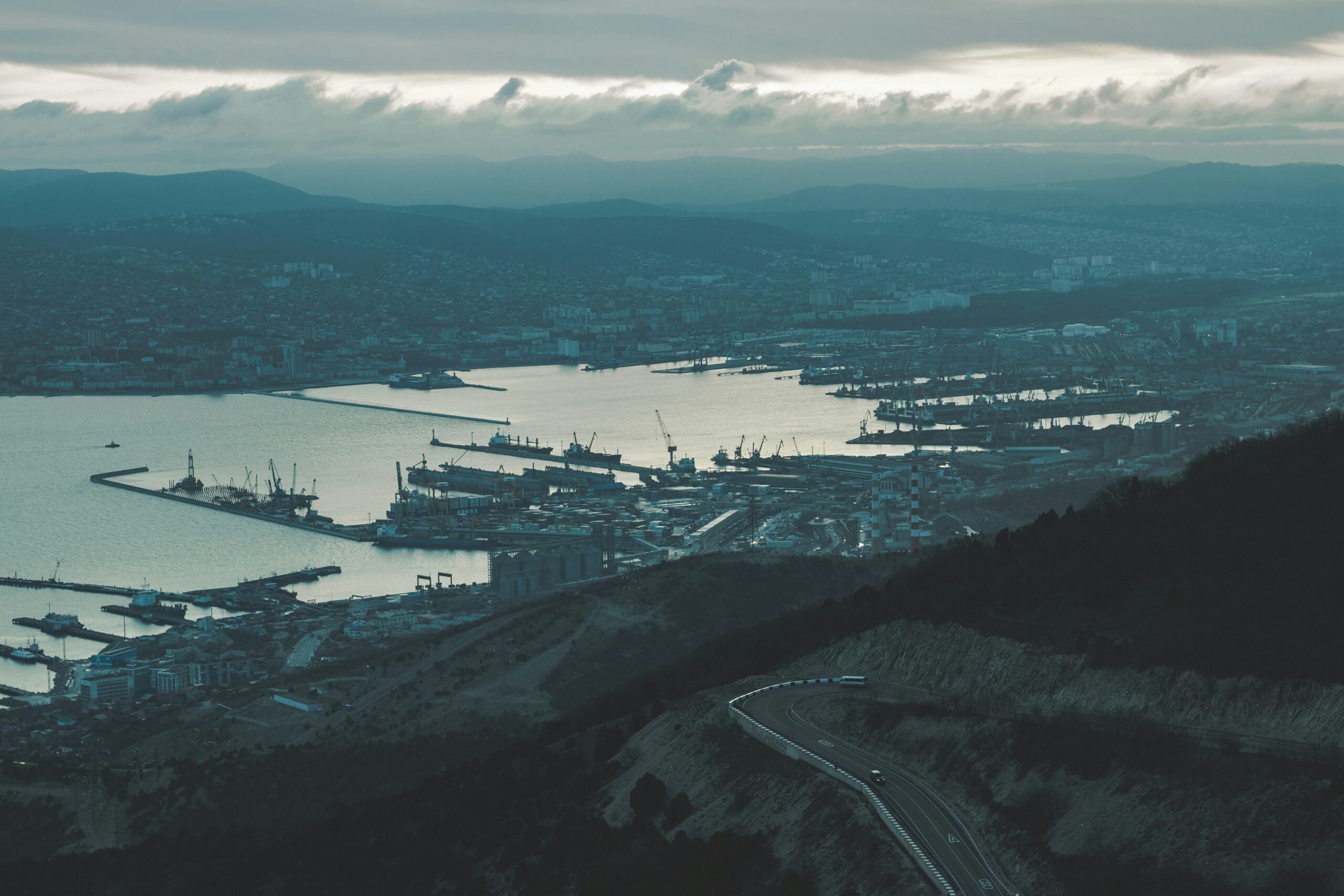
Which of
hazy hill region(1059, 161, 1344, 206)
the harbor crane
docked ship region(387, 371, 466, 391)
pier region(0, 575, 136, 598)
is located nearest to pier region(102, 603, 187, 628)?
pier region(0, 575, 136, 598)

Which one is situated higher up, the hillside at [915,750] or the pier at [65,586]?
the hillside at [915,750]

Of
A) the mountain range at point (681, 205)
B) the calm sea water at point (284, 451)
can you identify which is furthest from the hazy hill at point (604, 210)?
the calm sea water at point (284, 451)

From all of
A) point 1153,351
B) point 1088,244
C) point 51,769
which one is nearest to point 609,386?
point 1153,351

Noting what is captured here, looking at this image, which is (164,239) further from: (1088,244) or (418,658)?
(418,658)

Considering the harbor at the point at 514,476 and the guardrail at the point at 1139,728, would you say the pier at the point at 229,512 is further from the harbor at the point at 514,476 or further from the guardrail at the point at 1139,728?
the guardrail at the point at 1139,728

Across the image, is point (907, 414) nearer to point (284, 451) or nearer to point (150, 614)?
point (284, 451)

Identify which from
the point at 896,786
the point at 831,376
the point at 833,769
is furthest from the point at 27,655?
the point at 831,376

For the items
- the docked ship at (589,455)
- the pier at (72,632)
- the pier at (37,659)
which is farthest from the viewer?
the docked ship at (589,455)
